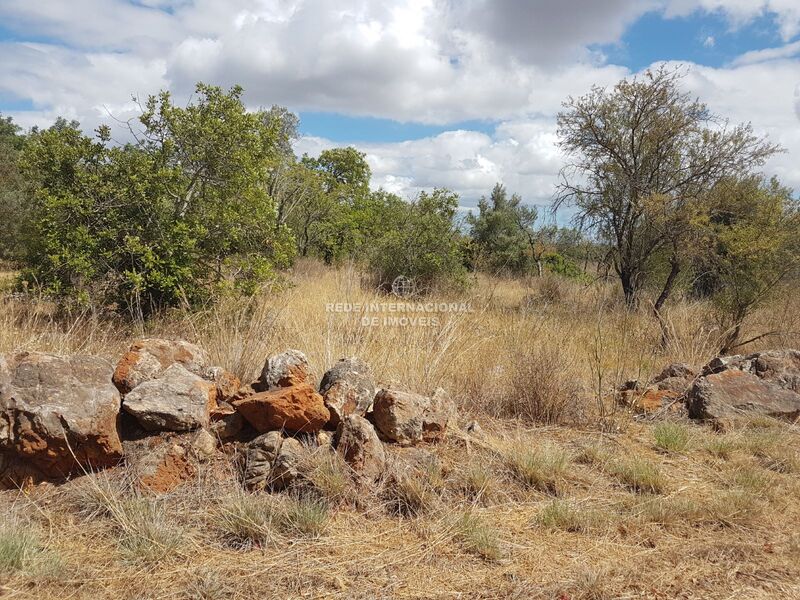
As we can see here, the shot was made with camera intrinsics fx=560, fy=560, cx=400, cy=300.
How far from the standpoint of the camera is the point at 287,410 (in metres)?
3.60

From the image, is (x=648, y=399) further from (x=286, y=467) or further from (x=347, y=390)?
(x=286, y=467)

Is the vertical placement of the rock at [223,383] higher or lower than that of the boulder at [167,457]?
higher

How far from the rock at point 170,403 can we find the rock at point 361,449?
3.05 feet

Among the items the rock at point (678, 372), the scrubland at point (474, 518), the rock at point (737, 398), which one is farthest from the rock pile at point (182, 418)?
the rock at point (678, 372)

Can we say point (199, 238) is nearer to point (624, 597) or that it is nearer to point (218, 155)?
point (218, 155)

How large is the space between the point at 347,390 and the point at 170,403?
1141mm

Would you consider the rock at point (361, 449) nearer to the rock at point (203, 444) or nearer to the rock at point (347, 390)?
the rock at point (347, 390)

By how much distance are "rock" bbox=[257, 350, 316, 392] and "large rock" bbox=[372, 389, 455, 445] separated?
0.57 metres

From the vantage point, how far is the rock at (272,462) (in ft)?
11.0

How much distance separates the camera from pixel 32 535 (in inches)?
109

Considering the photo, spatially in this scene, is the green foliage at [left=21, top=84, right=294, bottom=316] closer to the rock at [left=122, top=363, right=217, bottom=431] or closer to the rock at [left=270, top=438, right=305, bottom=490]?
the rock at [left=122, top=363, right=217, bottom=431]

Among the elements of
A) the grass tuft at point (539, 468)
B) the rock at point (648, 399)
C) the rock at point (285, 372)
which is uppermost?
the rock at point (285, 372)

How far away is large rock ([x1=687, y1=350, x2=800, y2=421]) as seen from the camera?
501 cm

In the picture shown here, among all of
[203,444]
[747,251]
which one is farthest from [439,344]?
[747,251]
